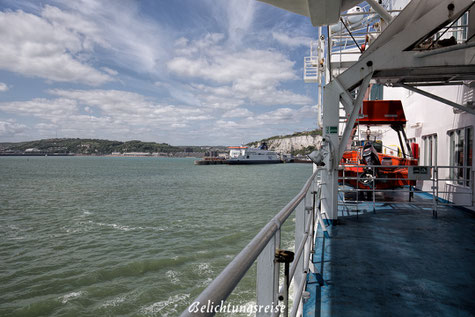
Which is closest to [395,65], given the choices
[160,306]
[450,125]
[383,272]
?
[383,272]

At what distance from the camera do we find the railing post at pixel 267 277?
132cm

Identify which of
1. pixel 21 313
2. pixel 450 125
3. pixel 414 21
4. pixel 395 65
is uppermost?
pixel 414 21

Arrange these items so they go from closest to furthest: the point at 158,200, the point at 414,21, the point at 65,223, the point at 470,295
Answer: the point at 470,295
the point at 414,21
the point at 65,223
the point at 158,200

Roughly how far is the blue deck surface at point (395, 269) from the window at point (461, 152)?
163 cm

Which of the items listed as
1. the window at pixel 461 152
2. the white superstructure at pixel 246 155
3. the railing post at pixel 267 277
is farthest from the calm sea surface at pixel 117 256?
the white superstructure at pixel 246 155

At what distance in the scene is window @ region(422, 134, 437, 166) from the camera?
984cm

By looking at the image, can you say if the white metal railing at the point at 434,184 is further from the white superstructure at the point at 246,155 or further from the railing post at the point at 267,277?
the white superstructure at the point at 246,155

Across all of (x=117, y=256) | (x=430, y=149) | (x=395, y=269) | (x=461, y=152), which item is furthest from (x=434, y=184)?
(x=117, y=256)

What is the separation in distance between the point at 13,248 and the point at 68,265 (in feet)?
10.4

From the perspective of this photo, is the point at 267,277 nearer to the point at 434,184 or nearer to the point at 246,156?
the point at 434,184

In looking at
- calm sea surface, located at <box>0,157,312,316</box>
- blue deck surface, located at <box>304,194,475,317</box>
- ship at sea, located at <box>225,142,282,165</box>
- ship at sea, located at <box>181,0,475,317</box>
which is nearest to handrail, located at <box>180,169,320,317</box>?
ship at sea, located at <box>181,0,475,317</box>

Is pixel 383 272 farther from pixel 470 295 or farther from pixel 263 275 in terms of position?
pixel 263 275

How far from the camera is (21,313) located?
6199 millimetres

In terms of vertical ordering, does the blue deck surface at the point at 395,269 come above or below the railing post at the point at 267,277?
below
